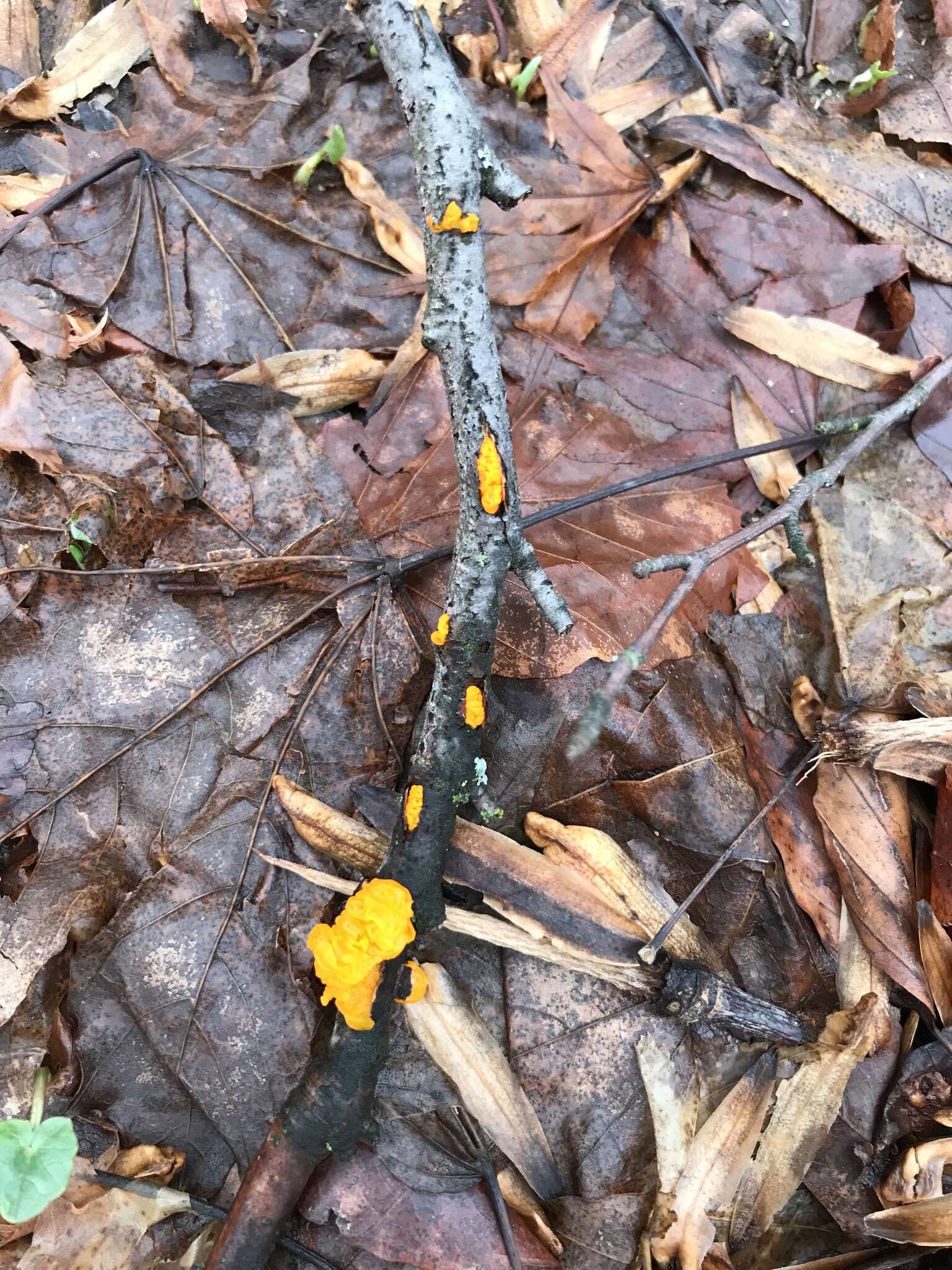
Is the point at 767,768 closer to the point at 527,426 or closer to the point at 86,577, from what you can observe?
the point at 527,426

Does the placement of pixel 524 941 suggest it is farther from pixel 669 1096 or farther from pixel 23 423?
pixel 23 423

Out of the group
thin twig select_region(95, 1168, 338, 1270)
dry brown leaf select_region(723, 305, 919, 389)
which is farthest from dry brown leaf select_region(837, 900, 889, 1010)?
dry brown leaf select_region(723, 305, 919, 389)

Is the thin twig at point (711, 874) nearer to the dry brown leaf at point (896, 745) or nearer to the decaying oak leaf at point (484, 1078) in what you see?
the dry brown leaf at point (896, 745)

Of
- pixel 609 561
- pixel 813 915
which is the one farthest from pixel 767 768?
pixel 609 561

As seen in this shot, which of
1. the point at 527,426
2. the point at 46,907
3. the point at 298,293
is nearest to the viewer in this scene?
A: the point at 46,907

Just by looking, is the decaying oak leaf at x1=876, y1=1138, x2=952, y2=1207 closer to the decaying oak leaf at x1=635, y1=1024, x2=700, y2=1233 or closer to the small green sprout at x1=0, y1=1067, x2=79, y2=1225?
the decaying oak leaf at x1=635, y1=1024, x2=700, y2=1233
